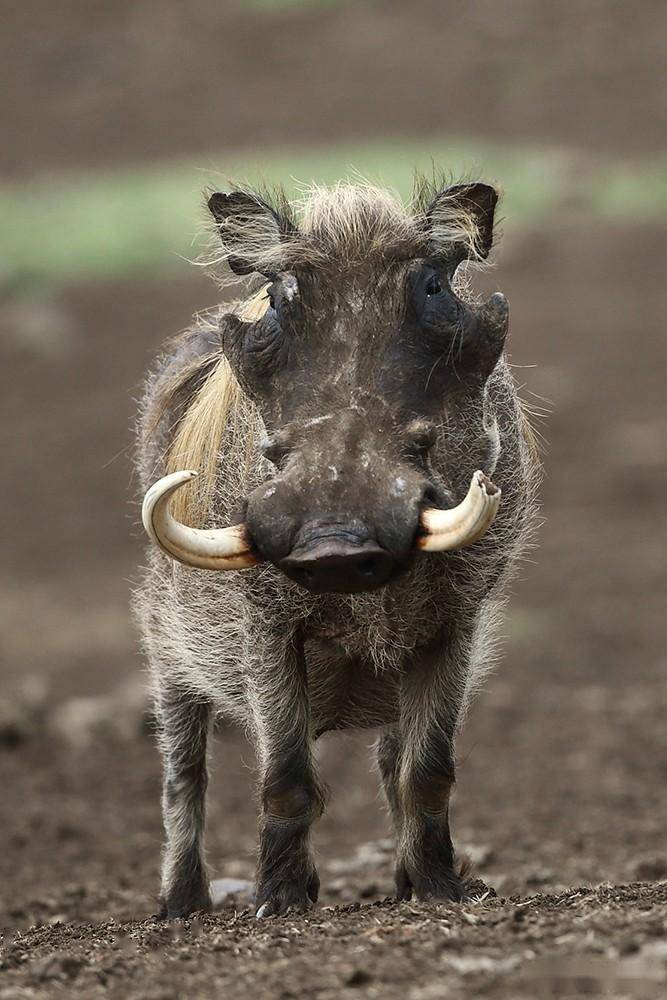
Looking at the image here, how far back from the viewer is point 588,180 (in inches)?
834

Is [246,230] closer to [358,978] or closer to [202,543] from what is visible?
[202,543]

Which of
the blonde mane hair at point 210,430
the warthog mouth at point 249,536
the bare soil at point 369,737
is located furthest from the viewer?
the blonde mane hair at point 210,430

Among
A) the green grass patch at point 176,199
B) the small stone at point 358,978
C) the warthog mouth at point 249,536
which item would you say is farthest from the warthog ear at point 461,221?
the green grass patch at point 176,199

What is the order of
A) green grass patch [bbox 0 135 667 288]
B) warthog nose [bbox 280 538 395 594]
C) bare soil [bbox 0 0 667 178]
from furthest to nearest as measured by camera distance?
1. bare soil [bbox 0 0 667 178]
2. green grass patch [bbox 0 135 667 288]
3. warthog nose [bbox 280 538 395 594]

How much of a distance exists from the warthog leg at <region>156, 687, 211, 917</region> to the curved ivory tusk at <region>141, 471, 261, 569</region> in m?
1.69

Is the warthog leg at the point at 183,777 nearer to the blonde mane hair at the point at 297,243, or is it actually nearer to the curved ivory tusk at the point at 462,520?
the blonde mane hair at the point at 297,243

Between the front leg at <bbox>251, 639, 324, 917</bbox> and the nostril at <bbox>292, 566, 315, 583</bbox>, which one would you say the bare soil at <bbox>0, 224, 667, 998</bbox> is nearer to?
the front leg at <bbox>251, 639, 324, 917</bbox>

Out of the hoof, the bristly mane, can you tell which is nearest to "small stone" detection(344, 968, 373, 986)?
the bristly mane

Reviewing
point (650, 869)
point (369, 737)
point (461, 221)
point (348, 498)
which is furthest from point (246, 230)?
point (369, 737)

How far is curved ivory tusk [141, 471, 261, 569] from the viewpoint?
169 inches

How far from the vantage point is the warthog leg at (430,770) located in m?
4.85

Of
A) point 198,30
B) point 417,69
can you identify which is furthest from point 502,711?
point 198,30

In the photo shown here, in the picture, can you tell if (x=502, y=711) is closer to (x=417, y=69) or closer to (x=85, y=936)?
(x=85, y=936)

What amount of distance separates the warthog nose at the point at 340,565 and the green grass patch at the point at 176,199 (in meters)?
14.7
